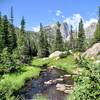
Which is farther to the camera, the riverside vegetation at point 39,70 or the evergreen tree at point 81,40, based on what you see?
the evergreen tree at point 81,40

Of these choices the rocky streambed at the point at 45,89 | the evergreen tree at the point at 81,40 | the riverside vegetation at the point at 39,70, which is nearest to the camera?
the riverside vegetation at the point at 39,70

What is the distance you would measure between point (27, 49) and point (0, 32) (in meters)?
40.8

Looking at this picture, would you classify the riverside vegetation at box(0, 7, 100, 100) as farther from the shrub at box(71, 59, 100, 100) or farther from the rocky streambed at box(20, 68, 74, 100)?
the rocky streambed at box(20, 68, 74, 100)

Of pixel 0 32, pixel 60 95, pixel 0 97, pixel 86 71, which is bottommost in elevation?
pixel 60 95

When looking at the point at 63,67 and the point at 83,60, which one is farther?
the point at 63,67

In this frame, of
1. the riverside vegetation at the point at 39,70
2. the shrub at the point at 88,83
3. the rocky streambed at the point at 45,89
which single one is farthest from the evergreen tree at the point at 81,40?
the shrub at the point at 88,83

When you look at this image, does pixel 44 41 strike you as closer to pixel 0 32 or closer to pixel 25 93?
pixel 0 32

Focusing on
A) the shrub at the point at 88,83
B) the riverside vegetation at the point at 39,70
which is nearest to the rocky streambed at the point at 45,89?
the riverside vegetation at the point at 39,70

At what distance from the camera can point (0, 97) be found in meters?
15.0

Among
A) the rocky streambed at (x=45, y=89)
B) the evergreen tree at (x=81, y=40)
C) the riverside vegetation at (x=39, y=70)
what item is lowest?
the rocky streambed at (x=45, y=89)

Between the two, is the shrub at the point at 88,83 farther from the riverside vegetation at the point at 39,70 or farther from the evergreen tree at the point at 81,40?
the evergreen tree at the point at 81,40

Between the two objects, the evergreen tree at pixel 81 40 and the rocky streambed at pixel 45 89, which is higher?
the evergreen tree at pixel 81 40

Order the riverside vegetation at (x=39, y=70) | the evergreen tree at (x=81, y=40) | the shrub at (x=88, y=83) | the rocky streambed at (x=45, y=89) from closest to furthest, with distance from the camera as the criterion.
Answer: the shrub at (x=88, y=83), the riverside vegetation at (x=39, y=70), the rocky streambed at (x=45, y=89), the evergreen tree at (x=81, y=40)

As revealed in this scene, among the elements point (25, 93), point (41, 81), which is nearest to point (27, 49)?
point (41, 81)
